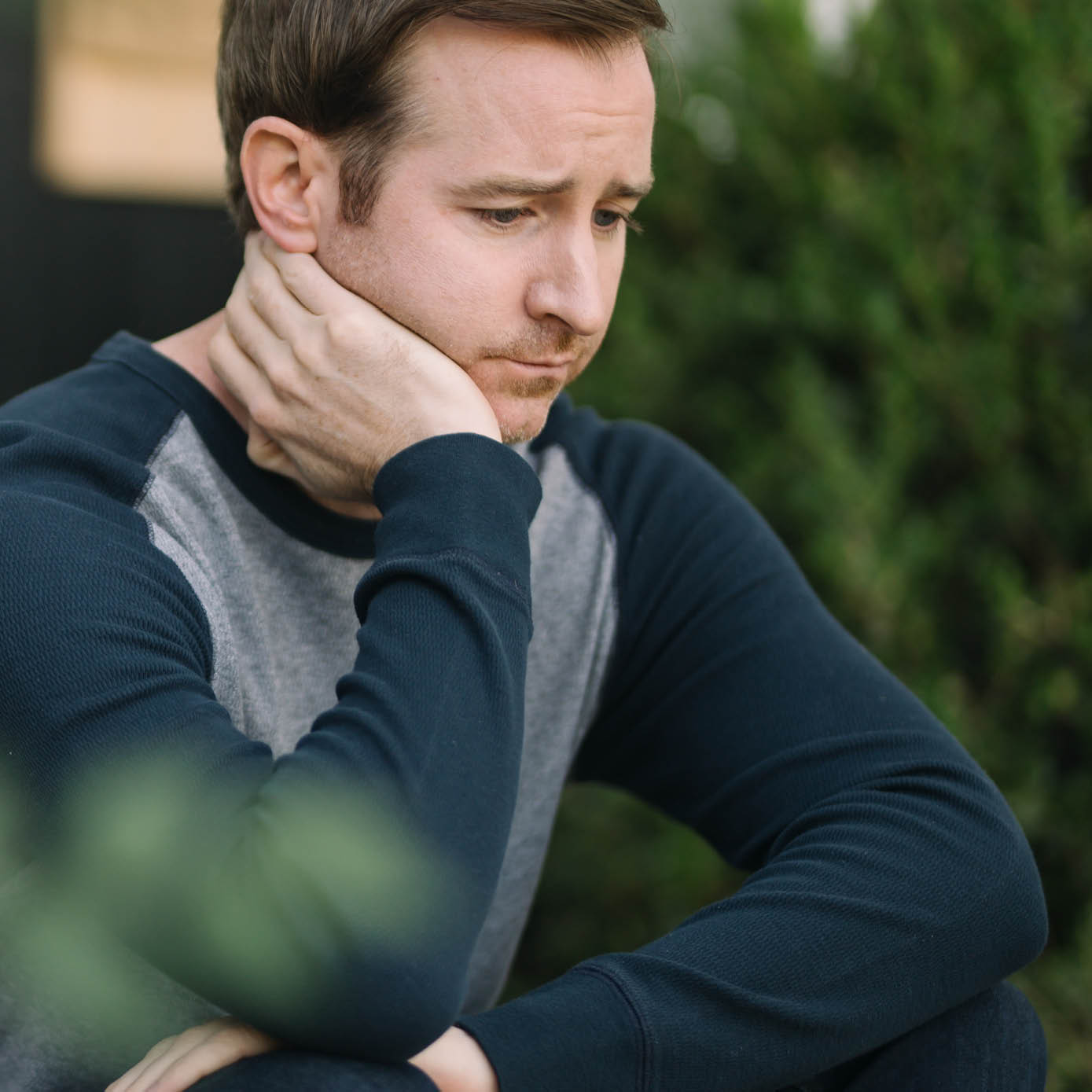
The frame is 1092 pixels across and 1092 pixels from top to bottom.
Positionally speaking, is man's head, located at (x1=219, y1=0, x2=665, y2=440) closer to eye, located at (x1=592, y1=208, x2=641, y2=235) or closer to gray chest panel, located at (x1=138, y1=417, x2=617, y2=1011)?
eye, located at (x1=592, y1=208, x2=641, y2=235)

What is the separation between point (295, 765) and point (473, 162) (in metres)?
0.79

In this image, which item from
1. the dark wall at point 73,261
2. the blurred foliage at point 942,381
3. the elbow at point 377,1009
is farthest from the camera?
A: the dark wall at point 73,261

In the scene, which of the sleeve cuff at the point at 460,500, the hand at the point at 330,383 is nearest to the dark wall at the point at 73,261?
the hand at the point at 330,383

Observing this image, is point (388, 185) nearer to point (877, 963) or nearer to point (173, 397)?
point (173, 397)

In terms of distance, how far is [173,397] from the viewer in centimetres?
191

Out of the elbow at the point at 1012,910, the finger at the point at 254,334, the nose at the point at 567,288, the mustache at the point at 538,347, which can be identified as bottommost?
the elbow at the point at 1012,910

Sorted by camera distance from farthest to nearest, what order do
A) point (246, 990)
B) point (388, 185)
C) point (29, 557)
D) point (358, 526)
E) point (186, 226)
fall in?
point (186, 226), point (358, 526), point (388, 185), point (29, 557), point (246, 990)

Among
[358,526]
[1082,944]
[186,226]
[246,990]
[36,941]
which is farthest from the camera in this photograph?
Answer: [186,226]

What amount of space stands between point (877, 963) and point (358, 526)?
2.92 ft

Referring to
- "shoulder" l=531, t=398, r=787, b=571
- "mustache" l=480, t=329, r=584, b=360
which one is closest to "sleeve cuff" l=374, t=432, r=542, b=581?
"mustache" l=480, t=329, r=584, b=360

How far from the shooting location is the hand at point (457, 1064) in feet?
5.00

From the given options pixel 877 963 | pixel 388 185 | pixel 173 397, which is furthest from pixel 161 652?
pixel 877 963

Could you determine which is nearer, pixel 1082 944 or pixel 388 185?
pixel 388 185

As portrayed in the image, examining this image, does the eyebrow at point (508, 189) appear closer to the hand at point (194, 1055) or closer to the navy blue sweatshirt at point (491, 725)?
the navy blue sweatshirt at point (491, 725)
